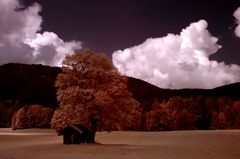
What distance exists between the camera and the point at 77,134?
5950 cm

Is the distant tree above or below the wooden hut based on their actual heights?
above

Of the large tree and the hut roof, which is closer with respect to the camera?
the large tree

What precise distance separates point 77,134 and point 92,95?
6535mm

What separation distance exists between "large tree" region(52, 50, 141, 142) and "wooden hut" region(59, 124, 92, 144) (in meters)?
0.83

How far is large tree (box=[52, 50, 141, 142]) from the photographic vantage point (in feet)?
185

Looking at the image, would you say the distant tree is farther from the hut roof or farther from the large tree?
the large tree

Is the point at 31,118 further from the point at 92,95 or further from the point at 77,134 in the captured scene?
the point at 92,95

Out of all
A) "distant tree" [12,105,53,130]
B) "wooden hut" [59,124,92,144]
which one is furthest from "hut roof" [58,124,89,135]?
"distant tree" [12,105,53,130]

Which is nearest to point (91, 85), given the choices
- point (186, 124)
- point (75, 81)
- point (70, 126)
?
point (75, 81)

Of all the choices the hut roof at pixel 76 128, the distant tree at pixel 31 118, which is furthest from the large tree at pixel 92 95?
the distant tree at pixel 31 118

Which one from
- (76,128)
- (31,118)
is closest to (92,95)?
(76,128)

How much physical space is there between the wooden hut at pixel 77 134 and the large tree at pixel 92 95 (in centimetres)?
83

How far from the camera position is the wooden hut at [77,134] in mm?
59178

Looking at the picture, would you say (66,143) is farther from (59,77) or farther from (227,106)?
(227,106)
